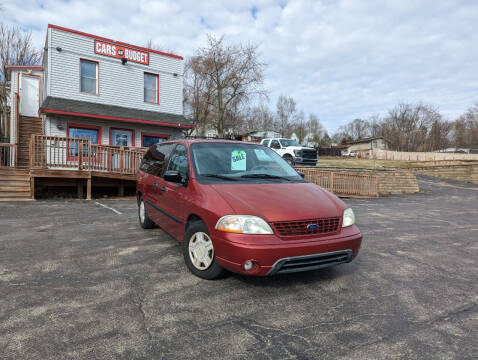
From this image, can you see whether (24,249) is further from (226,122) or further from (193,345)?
(226,122)

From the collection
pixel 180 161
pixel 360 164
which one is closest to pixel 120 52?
pixel 180 161

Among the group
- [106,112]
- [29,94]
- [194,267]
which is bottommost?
[194,267]

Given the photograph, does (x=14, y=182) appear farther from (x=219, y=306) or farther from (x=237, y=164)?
(x=219, y=306)

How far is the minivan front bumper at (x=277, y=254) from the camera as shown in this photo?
295 centimetres

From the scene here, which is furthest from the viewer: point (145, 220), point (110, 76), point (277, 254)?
point (110, 76)

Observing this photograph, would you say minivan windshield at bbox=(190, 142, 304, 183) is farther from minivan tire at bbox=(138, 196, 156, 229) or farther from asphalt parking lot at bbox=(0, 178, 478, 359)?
minivan tire at bbox=(138, 196, 156, 229)

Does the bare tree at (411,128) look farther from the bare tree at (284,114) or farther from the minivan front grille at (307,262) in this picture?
the minivan front grille at (307,262)

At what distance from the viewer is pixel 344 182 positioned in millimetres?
14969

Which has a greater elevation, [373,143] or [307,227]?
[373,143]

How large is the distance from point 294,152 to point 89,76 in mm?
12519

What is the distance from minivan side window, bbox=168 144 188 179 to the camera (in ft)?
13.5

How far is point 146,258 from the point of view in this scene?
14.3 feet

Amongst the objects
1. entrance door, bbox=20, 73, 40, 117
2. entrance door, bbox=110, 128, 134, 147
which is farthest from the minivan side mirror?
entrance door, bbox=20, 73, 40, 117

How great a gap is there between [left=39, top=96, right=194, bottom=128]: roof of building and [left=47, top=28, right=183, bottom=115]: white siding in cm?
41
